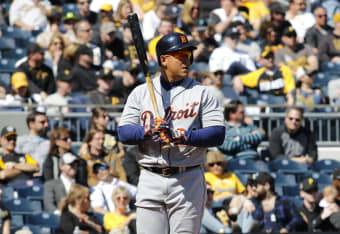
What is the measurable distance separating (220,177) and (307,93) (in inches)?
92.5

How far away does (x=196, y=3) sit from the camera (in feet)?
38.0

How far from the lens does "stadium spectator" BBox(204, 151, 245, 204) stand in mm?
8242

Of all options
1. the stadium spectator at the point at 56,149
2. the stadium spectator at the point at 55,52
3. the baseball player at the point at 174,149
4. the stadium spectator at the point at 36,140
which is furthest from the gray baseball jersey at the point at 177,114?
the stadium spectator at the point at 55,52

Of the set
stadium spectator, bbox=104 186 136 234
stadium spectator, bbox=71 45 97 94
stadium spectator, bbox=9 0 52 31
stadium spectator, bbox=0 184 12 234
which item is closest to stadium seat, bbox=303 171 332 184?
stadium spectator, bbox=104 186 136 234

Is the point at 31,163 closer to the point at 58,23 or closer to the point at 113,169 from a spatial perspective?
the point at 113,169

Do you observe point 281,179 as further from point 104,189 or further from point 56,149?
point 56,149

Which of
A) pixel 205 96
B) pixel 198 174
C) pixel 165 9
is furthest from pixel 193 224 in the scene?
pixel 165 9

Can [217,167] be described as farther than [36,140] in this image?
No

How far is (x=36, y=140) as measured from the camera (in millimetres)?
8633

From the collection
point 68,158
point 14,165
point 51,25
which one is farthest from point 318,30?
point 14,165

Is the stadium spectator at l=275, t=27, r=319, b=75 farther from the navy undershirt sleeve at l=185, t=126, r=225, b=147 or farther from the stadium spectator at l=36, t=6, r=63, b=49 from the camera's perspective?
the navy undershirt sleeve at l=185, t=126, r=225, b=147

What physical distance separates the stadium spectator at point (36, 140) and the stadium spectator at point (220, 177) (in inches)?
73.2

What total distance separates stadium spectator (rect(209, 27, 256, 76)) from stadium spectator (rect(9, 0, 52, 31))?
9.67 ft

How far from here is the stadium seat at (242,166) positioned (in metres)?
8.71
